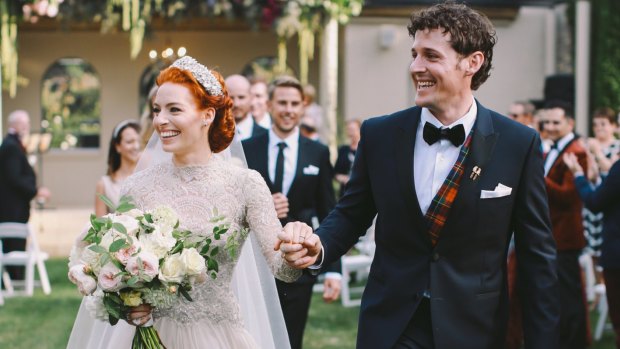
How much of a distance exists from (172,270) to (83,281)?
0.36 metres

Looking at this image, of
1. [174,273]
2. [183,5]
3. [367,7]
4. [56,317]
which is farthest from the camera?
[367,7]

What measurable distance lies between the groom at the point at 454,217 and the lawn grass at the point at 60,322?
16.7 feet

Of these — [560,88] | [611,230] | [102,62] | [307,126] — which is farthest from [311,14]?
[611,230]

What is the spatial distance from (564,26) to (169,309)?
17.1 meters

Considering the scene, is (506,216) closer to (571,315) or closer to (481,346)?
(481,346)

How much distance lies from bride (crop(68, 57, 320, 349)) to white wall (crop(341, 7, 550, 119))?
15.2 meters

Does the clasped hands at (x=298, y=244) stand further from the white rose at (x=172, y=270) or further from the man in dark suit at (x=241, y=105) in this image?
the man in dark suit at (x=241, y=105)

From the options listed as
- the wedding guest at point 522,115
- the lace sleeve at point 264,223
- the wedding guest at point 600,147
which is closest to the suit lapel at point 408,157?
the lace sleeve at point 264,223

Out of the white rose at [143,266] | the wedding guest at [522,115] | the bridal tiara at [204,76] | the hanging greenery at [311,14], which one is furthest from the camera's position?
the hanging greenery at [311,14]

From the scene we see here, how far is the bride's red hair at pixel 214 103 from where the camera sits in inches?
174

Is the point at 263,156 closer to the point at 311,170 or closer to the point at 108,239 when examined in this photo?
the point at 311,170

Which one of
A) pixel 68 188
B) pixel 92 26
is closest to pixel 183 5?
pixel 92 26

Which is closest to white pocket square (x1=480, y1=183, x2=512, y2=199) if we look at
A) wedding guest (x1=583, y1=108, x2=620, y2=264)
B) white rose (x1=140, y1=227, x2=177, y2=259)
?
white rose (x1=140, y1=227, x2=177, y2=259)

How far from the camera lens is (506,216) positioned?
3.90 metres
